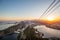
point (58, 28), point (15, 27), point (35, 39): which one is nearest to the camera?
point (35, 39)

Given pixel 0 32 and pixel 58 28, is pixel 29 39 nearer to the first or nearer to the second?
pixel 0 32

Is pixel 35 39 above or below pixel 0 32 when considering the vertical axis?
below

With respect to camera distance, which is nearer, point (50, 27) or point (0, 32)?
point (0, 32)

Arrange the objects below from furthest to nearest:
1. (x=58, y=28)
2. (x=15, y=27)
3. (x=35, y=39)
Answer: (x=58, y=28) → (x=15, y=27) → (x=35, y=39)

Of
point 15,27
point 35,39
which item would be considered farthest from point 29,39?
point 15,27

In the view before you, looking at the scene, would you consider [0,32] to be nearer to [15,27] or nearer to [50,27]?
[15,27]

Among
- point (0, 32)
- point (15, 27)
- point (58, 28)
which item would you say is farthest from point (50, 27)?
point (0, 32)

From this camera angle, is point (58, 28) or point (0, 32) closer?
point (0, 32)

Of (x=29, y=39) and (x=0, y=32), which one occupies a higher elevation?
(x=0, y=32)
